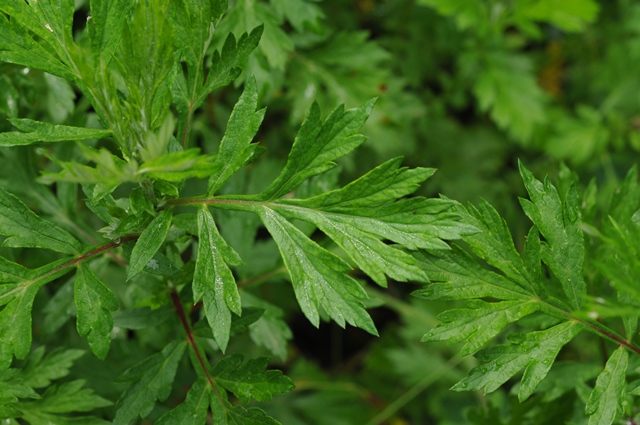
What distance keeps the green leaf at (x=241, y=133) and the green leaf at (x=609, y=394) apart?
859mm

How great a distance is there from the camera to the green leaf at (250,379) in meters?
1.35

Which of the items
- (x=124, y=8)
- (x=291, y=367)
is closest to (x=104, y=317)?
(x=124, y=8)

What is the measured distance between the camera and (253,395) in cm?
137

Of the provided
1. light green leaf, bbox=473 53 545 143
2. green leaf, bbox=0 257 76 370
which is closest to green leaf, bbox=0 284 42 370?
green leaf, bbox=0 257 76 370

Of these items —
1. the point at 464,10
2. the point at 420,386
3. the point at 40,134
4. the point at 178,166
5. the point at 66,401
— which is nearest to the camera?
the point at 178,166

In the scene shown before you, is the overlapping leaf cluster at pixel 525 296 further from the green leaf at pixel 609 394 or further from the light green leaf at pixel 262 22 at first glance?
the light green leaf at pixel 262 22

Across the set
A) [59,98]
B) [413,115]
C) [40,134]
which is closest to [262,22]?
[59,98]

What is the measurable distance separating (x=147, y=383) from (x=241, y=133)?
621 millimetres

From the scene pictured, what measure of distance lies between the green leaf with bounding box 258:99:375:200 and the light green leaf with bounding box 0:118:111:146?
36 cm

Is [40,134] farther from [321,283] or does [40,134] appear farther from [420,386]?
[420,386]

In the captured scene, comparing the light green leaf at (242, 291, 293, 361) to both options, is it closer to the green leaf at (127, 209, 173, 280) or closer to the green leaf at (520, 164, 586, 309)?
the green leaf at (127, 209, 173, 280)

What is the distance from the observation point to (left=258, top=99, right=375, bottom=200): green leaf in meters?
1.26

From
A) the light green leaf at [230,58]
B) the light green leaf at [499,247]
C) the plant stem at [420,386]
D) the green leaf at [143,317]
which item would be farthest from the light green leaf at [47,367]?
the plant stem at [420,386]

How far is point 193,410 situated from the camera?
1.39 metres
